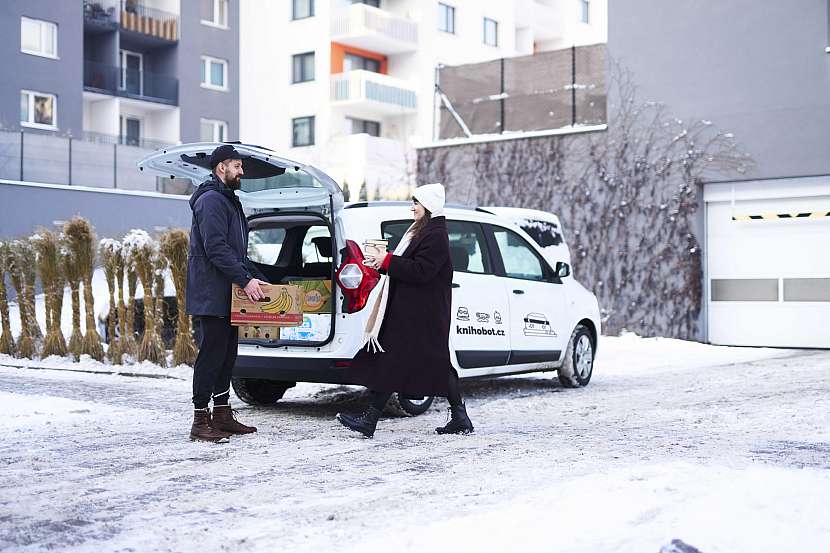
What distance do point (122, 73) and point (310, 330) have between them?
103 feet

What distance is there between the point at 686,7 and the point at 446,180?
532cm

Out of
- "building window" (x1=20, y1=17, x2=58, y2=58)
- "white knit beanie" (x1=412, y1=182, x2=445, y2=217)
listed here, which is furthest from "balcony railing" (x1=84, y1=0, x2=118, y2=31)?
"white knit beanie" (x1=412, y1=182, x2=445, y2=217)

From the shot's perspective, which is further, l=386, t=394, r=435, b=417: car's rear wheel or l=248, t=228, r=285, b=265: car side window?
l=248, t=228, r=285, b=265: car side window

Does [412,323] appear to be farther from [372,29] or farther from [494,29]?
[494,29]

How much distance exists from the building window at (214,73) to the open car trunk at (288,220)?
31838 millimetres

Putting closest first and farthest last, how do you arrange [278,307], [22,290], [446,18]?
[278,307], [22,290], [446,18]

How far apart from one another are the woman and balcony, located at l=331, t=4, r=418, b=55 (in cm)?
3207

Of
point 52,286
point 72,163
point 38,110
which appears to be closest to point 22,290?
point 52,286

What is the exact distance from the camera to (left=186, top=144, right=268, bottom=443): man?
24.3ft

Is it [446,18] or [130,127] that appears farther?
[446,18]

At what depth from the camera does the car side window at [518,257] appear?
1050 centimetres

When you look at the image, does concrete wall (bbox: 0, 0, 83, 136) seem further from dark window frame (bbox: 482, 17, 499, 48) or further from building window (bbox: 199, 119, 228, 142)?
dark window frame (bbox: 482, 17, 499, 48)

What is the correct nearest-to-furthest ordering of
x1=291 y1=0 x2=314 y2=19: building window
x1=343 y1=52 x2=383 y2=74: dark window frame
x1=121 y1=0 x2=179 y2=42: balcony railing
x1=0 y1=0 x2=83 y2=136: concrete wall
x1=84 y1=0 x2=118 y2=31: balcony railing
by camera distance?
1. x1=0 y1=0 x2=83 y2=136: concrete wall
2. x1=84 y1=0 x2=118 y2=31: balcony railing
3. x1=121 y1=0 x2=179 y2=42: balcony railing
4. x1=291 y1=0 x2=314 y2=19: building window
5. x1=343 y1=52 x2=383 y2=74: dark window frame

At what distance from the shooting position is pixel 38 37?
34.1m
